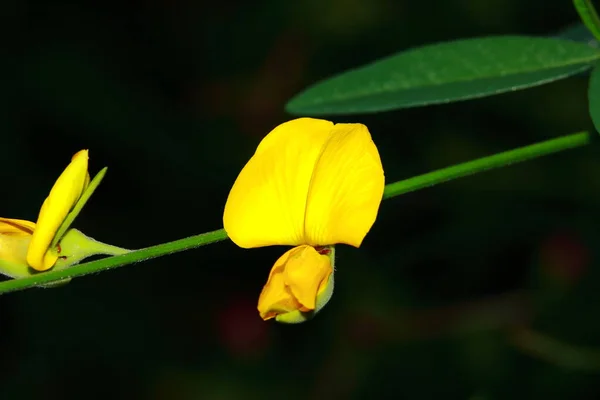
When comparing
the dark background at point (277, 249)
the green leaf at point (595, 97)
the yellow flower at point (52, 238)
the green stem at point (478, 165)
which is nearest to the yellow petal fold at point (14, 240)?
the yellow flower at point (52, 238)

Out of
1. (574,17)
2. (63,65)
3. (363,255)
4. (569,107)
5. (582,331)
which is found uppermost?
(63,65)

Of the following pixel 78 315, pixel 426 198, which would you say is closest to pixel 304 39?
pixel 426 198

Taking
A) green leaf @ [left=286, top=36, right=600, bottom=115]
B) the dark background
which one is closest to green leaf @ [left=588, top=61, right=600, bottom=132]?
green leaf @ [left=286, top=36, right=600, bottom=115]

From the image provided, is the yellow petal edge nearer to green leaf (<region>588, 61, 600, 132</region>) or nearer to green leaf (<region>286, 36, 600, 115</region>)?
green leaf (<region>286, 36, 600, 115</region>)

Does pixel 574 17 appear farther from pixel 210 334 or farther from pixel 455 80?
pixel 455 80

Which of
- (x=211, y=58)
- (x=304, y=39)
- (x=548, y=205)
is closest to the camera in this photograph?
(x=548, y=205)

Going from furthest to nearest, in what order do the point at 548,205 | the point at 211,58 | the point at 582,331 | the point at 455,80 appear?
1. the point at 211,58
2. the point at 548,205
3. the point at 582,331
4. the point at 455,80

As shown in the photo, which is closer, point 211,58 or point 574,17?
point 574,17
